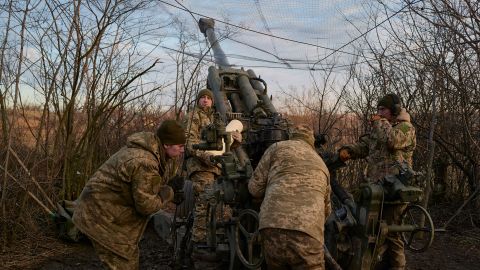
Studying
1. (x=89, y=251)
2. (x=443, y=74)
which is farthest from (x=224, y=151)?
(x=443, y=74)

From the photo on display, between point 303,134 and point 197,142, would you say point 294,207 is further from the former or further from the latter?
point 197,142

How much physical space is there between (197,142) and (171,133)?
2.53 meters

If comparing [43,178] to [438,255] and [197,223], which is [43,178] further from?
[438,255]

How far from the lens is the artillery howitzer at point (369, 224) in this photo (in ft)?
15.3

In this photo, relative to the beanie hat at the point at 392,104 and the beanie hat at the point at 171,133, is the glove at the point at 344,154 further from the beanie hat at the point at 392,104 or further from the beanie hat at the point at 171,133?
the beanie hat at the point at 171,133

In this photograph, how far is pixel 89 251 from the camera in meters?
6.90

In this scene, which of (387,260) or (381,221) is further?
(387,260)

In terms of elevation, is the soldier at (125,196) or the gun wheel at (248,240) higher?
the soldier at (125,196)

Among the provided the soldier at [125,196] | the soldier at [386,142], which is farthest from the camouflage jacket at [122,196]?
the soldier at [386,142]

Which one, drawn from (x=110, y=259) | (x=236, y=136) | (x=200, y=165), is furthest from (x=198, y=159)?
(x=110, y=259)

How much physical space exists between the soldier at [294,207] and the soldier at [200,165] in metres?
1.69

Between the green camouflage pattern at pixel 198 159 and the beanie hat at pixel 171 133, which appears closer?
the beanie hat at pixel 171 133

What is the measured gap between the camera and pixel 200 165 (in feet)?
22.4

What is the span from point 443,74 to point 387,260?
3773mm
